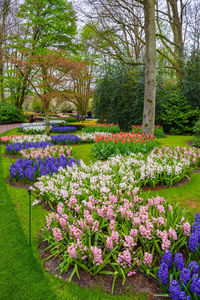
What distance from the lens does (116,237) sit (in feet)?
8.02

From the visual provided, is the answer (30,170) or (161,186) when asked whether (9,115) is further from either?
(161,186)

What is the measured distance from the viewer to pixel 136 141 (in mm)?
7184

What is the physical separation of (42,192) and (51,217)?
119 cm

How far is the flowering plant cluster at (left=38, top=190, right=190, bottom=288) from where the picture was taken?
7.36 feet

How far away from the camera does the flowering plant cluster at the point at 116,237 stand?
224 centimetres

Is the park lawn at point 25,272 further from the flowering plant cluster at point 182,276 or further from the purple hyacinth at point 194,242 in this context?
the purple hyacinth at point 194,242

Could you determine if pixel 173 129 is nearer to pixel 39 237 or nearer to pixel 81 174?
pixel 81 174

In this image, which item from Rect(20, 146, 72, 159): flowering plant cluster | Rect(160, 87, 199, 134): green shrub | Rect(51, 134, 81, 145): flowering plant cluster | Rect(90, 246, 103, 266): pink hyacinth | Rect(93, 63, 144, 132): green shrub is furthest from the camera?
Rect(93, 63, 144, 132): green shrub

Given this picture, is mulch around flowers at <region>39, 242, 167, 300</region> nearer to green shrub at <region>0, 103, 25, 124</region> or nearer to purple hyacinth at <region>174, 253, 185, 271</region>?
purple hyacinth at <region>174, 253, 185, 271</region>

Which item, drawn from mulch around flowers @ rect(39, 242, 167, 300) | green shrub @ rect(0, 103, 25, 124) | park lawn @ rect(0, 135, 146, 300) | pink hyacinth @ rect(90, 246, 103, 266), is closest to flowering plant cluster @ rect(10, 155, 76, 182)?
park lawn @ rect(0, 135, 146, 300)

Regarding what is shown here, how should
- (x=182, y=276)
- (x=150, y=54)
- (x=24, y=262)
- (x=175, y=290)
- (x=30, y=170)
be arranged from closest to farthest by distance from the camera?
(x=175, y=290)
(x=182, y=276)
(x=24, y=262)
(x=30, y=170)
(x=150, y=54)

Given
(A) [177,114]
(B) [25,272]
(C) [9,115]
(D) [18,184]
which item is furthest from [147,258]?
(C) [9,115]

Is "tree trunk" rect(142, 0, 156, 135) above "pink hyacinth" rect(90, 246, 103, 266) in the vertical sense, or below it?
above

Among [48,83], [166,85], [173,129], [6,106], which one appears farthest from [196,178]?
[6,106]
